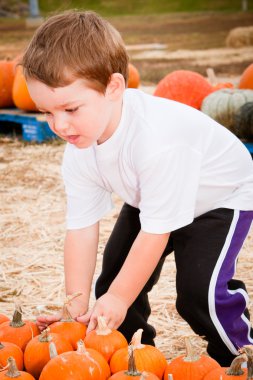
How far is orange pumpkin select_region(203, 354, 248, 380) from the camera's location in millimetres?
1681

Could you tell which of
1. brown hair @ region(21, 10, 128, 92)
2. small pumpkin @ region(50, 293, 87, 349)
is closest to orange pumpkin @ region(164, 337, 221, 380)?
small pumpkin @ region(50, 293, 87, 349)

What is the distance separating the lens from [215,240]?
86.6 inches

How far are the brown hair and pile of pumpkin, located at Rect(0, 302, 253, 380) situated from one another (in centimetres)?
70

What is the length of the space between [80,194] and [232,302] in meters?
0.65

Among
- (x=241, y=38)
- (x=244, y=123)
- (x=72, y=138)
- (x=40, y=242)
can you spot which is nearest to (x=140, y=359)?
(x=72, y=138)

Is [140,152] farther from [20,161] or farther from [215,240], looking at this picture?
[20,161]

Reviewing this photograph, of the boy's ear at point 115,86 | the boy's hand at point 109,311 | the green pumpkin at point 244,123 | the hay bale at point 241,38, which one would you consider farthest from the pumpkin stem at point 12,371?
the hay bale at point 241,38

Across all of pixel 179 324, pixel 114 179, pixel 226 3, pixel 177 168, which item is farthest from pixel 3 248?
pixel 226 3

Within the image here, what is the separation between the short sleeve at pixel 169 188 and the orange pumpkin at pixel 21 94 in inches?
190

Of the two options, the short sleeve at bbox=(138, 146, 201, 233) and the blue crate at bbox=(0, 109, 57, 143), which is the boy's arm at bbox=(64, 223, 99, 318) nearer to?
the short sleeve at bbox=(138, 146, 201, 233)

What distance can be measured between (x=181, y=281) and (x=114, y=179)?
402 mm

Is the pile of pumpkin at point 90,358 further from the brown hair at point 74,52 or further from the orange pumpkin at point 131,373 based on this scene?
the brown hair at point 74,52

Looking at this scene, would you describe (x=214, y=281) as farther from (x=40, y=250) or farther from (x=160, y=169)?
(x=40, y=250)

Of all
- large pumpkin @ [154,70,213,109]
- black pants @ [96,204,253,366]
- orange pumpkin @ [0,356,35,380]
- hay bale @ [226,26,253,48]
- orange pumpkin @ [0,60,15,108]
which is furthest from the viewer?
hay bale @ [226,26,253,48]
